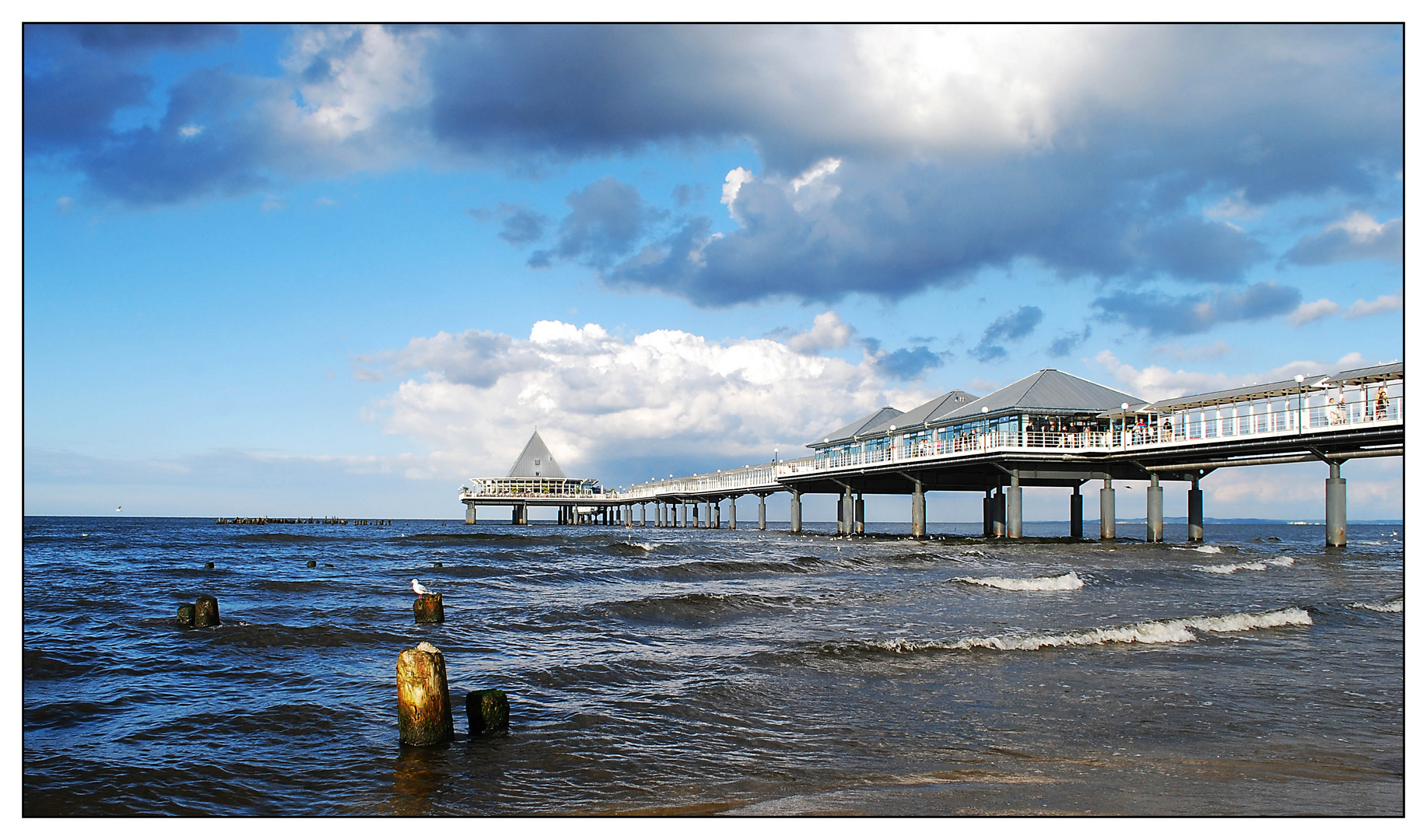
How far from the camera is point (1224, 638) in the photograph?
43.6 feet

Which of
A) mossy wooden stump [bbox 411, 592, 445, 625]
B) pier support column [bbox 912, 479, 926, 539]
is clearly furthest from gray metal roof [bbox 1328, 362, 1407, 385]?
mossy wooden stump [bbox 411, 592, 445, 625]

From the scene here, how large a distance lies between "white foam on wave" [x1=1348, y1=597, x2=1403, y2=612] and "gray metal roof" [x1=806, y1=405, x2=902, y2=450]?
145 ft

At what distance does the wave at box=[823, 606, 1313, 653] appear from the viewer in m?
12.4

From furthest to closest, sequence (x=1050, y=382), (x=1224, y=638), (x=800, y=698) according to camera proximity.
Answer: (x=1050, y=382) → (x=1224, y=638) → (x=800, y=698)

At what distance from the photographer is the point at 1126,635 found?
522 inches

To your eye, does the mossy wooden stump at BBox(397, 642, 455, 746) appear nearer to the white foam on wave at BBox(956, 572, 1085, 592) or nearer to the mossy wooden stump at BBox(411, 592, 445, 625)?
the mossy wooden stump at BBox(411, 592, 445, 625)

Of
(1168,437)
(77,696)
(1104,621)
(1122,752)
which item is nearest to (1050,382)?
(1168,437)

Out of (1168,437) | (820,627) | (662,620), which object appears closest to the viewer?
(820,627)

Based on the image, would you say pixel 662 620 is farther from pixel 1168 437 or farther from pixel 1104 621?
pixel 1168 437

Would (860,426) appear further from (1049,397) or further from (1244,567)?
(1244,567)

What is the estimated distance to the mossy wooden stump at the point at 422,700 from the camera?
7.57m

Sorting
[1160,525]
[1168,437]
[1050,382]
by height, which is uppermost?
[1050,382]

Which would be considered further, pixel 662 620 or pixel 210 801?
pixel 662 620

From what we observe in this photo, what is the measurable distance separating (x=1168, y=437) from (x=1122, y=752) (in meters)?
34.5
